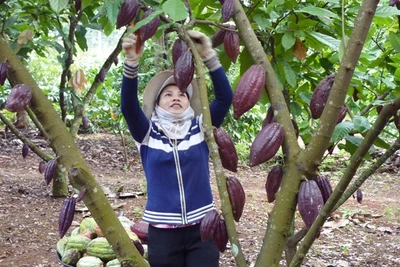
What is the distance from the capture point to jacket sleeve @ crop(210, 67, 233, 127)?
142cm

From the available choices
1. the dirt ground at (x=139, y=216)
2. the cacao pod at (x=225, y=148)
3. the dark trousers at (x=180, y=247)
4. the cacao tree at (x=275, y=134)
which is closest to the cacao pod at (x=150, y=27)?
the cacao tree at (x=275, y=134)

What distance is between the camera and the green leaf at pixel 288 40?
4.47 ft

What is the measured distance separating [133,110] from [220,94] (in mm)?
290

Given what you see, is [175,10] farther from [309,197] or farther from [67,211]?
[67,211]

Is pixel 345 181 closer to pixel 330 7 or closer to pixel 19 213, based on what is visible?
pixel 330 7

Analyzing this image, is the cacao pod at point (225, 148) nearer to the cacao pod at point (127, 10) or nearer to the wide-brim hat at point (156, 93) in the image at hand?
the cacao pod at point (127, 10)

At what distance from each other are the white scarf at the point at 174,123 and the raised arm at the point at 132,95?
0.05 meters

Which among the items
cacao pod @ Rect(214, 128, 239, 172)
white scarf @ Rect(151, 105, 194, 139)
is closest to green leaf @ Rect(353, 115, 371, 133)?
cacao pod @ Rect(214, 128, 239, 172)

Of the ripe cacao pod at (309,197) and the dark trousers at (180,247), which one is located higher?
the ripe cacao pod at (309,197)

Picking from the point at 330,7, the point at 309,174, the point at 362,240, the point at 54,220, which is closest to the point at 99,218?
the point at 309,174

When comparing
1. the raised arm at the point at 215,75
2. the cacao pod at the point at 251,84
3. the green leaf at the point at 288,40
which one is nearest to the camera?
the cacao pod at the point at 251,84

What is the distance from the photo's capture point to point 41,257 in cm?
293

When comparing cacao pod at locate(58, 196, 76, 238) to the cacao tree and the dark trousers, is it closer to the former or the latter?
the cacao tree

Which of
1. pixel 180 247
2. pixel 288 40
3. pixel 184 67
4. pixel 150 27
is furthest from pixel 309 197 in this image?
pixel 180 247
